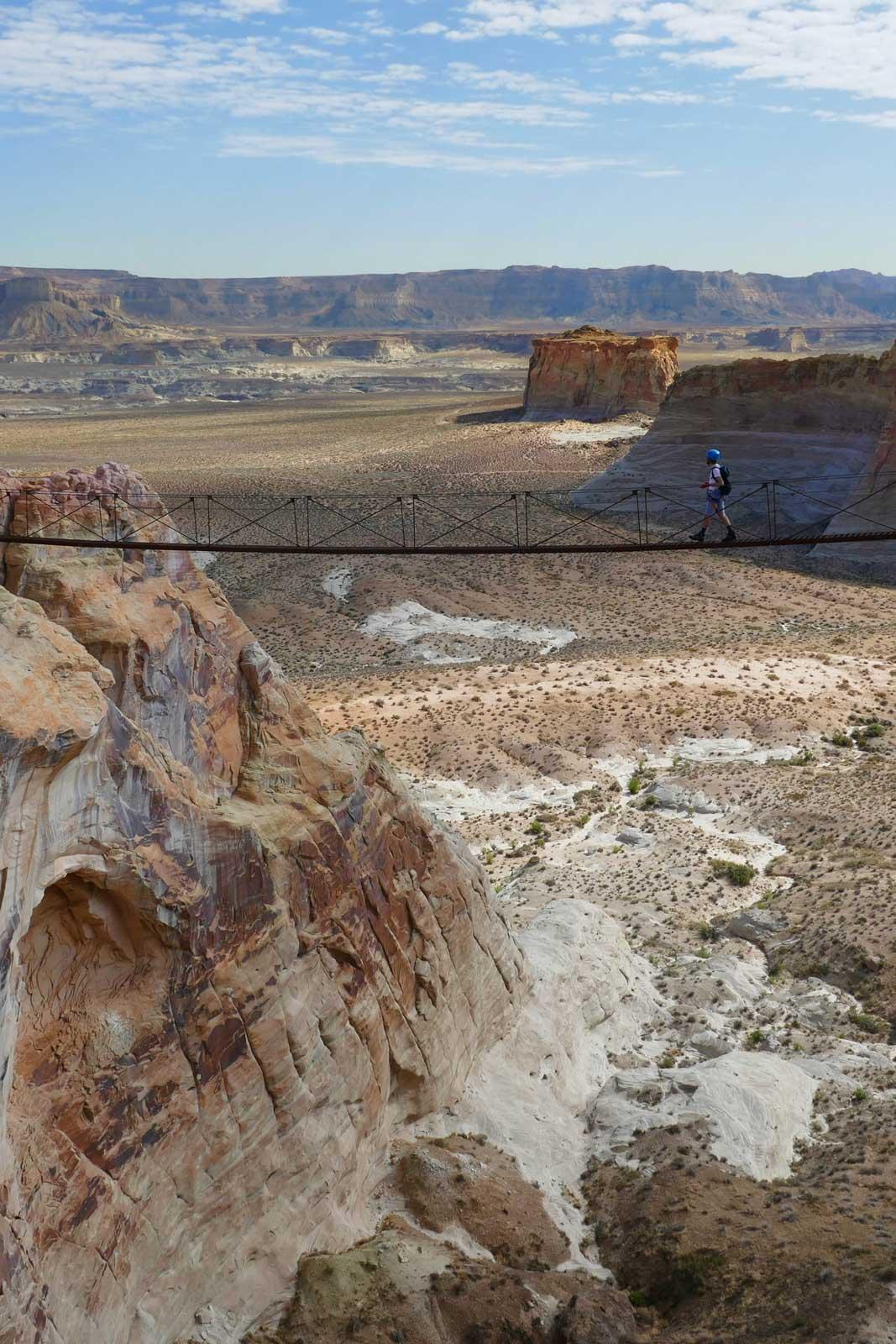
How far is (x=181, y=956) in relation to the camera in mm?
13461

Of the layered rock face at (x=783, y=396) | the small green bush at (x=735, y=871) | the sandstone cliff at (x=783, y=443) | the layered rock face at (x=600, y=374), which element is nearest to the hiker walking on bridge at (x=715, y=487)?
the small green bush at (x=735, y=871)

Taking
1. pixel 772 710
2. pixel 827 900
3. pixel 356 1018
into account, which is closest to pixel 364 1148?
pixel 356 1018

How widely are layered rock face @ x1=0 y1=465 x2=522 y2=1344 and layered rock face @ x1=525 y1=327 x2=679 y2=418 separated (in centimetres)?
8573

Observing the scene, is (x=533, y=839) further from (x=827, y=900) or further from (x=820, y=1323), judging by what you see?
(x=820, y=1323)

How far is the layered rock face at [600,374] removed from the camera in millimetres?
99812

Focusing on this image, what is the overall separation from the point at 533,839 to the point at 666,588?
27253 millimetres

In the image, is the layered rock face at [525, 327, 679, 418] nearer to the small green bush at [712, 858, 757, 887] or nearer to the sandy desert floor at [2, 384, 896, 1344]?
the sandy desert floor at [2, 384, 896, 1344]

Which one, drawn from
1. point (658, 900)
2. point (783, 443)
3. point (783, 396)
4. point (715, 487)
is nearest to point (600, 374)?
point (783, 396)

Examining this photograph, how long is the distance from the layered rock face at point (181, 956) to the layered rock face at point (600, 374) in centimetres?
8573

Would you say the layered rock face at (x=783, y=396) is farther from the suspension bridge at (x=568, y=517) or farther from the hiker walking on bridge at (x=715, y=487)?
the hiker walking on bridge at (x=715, y=487)

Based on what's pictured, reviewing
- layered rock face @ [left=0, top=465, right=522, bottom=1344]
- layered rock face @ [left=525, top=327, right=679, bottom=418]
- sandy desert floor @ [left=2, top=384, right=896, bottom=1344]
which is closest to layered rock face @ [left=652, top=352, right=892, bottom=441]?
sandy desert floor @ [left=2, top=384, right=896, bottom=1344]

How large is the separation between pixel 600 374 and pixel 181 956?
3690 inches

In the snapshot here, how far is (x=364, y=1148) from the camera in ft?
51.4

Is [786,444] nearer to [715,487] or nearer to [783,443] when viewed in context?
[783,443]
